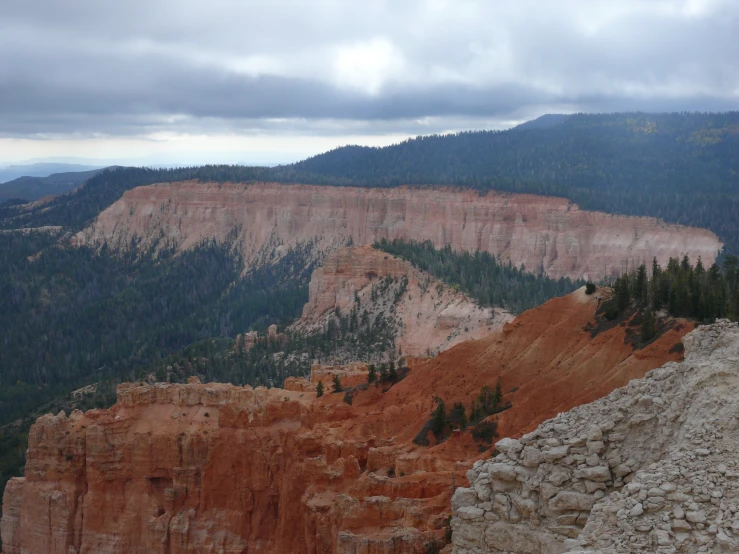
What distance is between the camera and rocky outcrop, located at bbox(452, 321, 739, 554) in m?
15.7

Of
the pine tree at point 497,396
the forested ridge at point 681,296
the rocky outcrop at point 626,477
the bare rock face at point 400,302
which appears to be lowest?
the bare rock face at point 400,302

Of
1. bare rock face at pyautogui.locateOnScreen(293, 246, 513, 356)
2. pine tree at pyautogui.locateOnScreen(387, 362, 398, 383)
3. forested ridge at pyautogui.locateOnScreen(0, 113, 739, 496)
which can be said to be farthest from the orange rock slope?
bare rock face at pyautogui.locateOnScreen(293, 246, 513, 356)

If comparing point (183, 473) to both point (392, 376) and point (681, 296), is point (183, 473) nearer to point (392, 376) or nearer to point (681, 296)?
point (392, 376)

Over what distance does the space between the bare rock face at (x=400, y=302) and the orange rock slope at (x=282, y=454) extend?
3030 cm

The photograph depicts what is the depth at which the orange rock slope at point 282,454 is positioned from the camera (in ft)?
111

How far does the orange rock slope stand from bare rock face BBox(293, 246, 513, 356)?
1193 inches

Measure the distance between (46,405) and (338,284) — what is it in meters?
32.2

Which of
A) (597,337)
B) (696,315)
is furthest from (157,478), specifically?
(696,315)

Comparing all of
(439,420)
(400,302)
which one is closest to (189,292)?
(400,302)

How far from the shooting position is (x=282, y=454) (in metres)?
43.7

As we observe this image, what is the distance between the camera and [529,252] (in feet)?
465

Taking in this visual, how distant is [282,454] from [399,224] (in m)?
116

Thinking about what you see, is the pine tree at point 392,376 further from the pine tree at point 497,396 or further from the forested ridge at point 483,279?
the forested ridge at point 483,279

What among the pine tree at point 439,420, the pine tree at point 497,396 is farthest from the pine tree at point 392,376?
the pine tree at point 497,396
